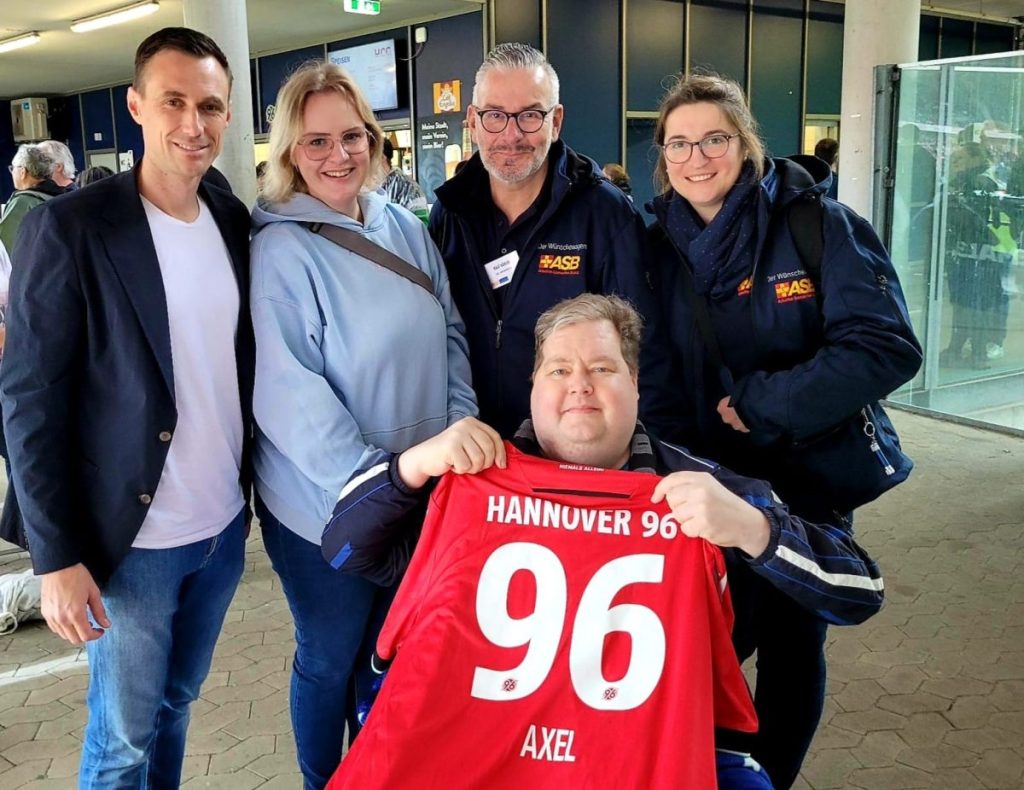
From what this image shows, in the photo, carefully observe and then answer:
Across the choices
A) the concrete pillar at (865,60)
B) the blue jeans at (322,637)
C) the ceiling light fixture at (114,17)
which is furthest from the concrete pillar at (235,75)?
the blue jeans at (322,637)

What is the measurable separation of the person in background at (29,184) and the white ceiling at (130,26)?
4.12 meters

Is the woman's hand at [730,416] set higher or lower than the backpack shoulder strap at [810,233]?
lower

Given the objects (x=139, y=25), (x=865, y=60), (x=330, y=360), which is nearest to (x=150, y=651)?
(x=330, y=360)

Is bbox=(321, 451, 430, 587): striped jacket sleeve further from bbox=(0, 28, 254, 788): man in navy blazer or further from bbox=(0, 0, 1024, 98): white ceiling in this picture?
bbox=(0, 0, 1024, 98): white ceiling

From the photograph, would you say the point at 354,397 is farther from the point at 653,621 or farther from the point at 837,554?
the point at 837,554

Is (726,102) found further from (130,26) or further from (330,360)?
(130,26)

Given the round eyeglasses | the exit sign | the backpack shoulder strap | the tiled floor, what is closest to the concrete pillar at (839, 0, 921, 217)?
the tiled floor

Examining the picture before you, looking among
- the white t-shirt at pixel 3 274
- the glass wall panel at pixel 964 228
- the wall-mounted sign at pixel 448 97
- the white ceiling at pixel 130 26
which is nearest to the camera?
the white t-shirt at pixel 3 274

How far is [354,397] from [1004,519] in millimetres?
4114

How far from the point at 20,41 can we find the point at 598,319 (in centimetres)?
1217

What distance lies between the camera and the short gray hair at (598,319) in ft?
6.25

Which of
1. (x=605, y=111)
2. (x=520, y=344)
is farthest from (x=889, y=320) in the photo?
(x=605, y=111)

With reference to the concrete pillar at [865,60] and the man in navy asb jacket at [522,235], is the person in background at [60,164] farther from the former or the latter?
the concrete pillar at [865,60]

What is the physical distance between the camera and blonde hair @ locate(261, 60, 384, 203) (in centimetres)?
210
